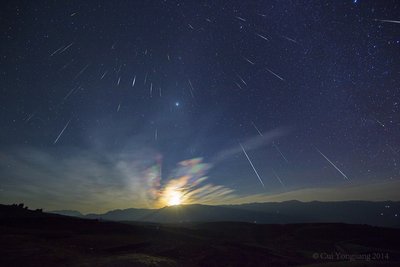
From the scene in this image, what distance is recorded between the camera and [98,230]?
41.7 metres

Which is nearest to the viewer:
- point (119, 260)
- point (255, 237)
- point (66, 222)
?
point (119, 260)

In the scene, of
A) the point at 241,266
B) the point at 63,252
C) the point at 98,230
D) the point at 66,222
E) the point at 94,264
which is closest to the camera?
the point at 94,264

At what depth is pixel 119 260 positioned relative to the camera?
74.5ft

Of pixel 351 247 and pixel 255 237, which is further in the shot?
pixel 255 237

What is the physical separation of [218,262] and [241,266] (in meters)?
2.62

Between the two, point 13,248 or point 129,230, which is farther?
point 129,230

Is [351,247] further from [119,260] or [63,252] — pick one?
[63,252]

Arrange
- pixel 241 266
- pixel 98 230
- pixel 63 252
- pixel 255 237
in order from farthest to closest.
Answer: pixel 255 237 → pixel 98 230 → pixel 241 266 → pixel 63 252

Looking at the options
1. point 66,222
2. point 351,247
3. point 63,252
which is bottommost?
point 351,247

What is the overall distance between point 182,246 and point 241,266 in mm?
9694

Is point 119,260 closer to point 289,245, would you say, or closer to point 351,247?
point 289,245

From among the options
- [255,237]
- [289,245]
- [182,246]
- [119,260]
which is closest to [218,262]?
[182,246]

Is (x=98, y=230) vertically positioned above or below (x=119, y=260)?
above

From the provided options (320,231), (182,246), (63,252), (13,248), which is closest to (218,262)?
(182,246)
